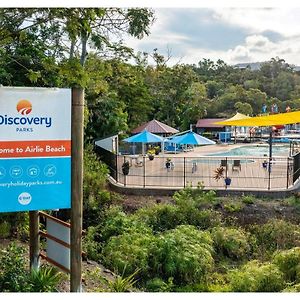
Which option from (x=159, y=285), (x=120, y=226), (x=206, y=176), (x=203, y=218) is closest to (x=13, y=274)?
(x=159, y=285)

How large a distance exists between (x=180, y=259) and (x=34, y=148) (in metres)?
3.08

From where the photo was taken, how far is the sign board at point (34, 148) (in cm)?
358

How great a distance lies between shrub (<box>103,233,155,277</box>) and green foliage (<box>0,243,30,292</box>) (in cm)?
179

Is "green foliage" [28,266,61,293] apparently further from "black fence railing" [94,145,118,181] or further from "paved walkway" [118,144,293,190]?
"black fence railing" [94,145,118,181]

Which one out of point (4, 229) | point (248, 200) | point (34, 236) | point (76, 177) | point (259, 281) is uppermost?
point (76, 177)

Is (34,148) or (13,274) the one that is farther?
(13,274)

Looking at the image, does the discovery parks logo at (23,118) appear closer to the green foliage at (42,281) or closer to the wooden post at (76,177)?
the wooden post at (76,177)

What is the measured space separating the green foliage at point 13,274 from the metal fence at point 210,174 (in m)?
6.24

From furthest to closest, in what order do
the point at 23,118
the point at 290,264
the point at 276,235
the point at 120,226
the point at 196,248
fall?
the point at 276,235
the point at 120,226
the point at 196,248
the point at 290,264
the point at 23,118

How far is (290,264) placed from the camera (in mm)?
5512

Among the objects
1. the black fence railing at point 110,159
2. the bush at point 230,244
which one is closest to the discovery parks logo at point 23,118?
the bush at point 230,244

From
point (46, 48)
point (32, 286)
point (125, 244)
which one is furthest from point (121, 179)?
→ point (32, 286)

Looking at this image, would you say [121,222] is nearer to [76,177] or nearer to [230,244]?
[230,244]

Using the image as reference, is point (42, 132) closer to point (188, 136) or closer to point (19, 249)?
point (19, 249)
